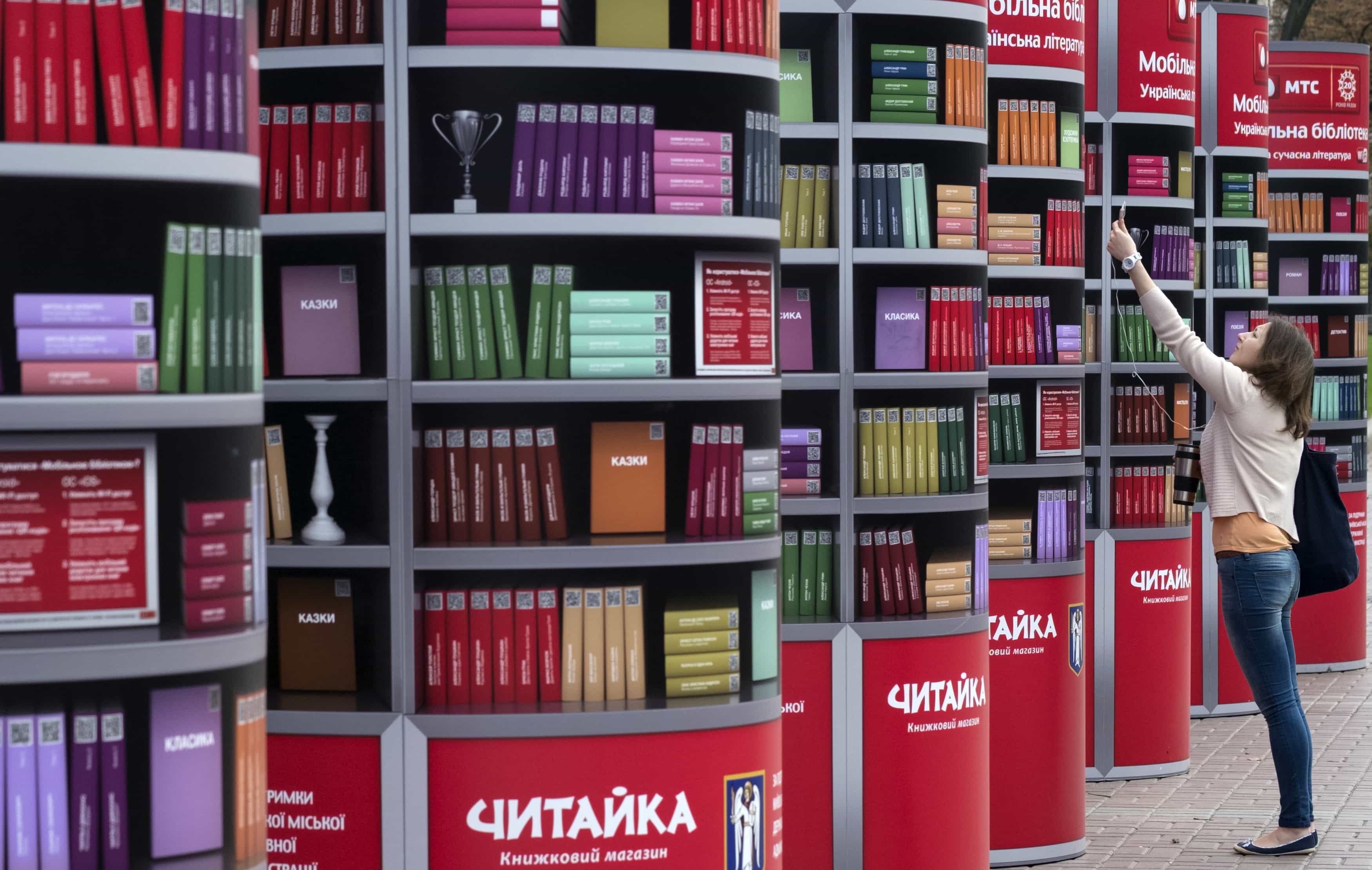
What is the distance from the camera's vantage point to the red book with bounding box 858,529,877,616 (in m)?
5.80

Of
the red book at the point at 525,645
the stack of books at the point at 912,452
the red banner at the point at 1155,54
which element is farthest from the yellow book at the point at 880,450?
the red banner at the point at 1155,54

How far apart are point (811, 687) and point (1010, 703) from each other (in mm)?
1192

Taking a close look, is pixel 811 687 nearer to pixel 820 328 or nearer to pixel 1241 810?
pixel 820 328

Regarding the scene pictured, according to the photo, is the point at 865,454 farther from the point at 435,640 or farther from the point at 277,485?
the point at 277,485

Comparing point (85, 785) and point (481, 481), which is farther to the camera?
point (481, 481)

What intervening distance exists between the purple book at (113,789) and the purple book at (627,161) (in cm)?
177

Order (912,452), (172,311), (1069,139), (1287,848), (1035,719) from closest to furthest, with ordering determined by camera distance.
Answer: (172,311) < (912,452) < (1287,848) < (1035,719) < (1069,139)

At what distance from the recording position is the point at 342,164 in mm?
4340

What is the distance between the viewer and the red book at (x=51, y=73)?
10.1ft

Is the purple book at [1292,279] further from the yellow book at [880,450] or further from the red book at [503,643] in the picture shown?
the red book at [503,643]

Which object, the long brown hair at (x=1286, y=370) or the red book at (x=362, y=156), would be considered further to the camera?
the long brown hair at (x=1286, y=370)

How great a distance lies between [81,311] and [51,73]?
0.41 meters

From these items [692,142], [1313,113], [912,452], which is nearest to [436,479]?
[692,142]

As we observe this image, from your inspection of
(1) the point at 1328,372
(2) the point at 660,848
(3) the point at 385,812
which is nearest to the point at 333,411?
(3) the point at 385,812
